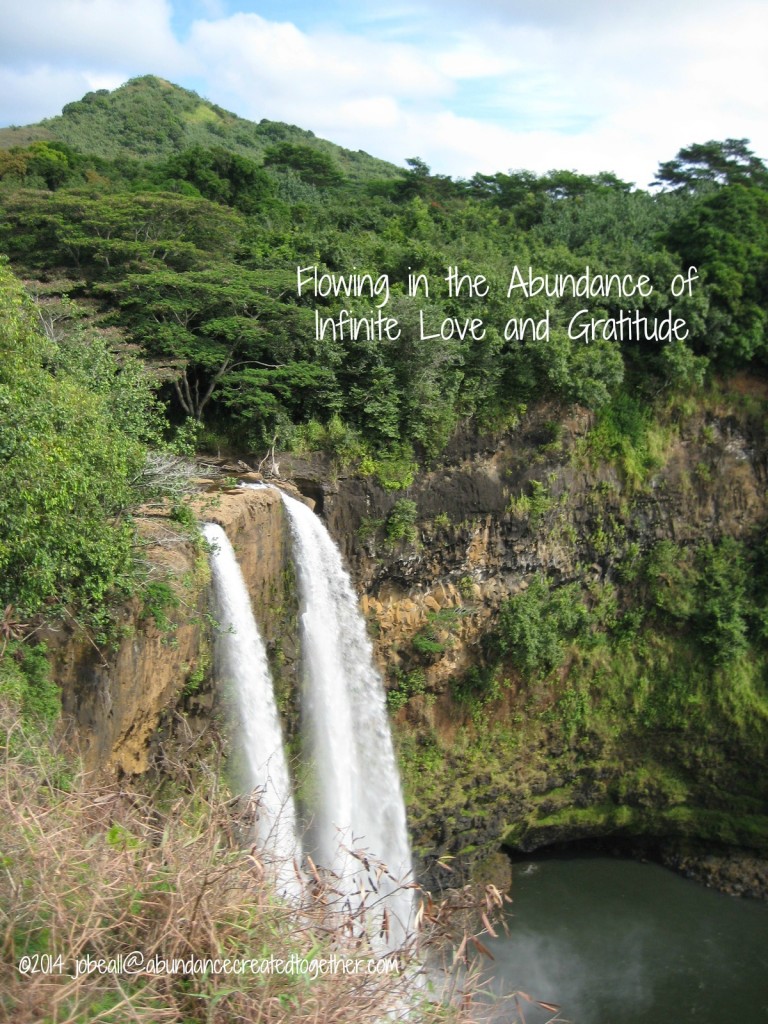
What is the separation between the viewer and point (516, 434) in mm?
16062

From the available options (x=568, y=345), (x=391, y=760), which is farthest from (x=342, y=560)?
(x=568, y=345)

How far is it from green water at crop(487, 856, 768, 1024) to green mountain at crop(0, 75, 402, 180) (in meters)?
27.7

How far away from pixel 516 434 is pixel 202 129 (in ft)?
101

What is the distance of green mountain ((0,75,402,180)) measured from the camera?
35.4m

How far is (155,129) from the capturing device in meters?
37.1

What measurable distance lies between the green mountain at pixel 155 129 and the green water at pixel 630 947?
91.0ft

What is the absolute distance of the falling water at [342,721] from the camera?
1210 centimetres

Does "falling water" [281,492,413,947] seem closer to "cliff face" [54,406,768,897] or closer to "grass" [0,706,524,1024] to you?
"cliff face" [54,406,768,897]

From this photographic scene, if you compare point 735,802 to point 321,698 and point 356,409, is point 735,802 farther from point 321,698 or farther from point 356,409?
point 356,409

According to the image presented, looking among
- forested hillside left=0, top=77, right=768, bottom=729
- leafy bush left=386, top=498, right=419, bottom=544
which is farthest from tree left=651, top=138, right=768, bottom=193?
leafy bush left=386, top=498, right=419, bottom=544

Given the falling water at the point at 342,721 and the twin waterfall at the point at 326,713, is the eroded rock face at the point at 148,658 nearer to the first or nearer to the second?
the twin waterfall at the point at 326,713

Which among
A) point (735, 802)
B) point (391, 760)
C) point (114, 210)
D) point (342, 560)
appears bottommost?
point (735, 802)

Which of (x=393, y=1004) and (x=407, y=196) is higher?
(x=407, y=196)

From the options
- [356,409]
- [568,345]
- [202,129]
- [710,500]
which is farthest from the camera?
[202,129]
